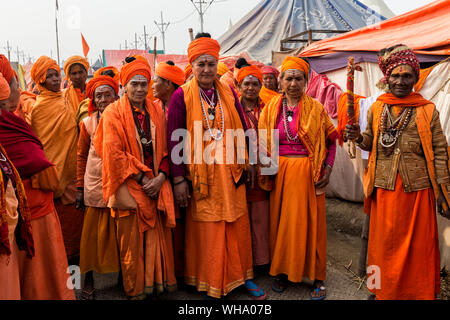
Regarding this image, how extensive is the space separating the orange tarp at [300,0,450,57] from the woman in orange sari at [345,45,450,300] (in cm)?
Result: 167

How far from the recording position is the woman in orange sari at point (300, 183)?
3234 mm

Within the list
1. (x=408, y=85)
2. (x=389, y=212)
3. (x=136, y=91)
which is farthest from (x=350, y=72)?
(x=136, y=91)

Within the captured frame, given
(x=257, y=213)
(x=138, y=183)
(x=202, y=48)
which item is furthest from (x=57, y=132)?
(x=257, y=213)

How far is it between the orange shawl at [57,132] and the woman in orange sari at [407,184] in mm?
3083

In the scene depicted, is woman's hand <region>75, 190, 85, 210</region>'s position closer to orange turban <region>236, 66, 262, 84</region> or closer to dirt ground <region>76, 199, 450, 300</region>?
dirt ground <region>76, 199, 450, 300</region>

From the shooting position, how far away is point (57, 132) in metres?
3.80

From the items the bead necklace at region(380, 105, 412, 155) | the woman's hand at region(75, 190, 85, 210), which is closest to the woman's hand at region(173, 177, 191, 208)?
the woman's hand at region(75, 190, 85, 210)

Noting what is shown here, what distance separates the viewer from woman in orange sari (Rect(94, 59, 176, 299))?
2814 millimetres

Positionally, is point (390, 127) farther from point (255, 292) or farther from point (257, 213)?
point (255, 292)

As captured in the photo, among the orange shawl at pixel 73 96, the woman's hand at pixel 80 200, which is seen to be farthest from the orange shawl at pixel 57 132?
the woman's hand at pixel 80 200

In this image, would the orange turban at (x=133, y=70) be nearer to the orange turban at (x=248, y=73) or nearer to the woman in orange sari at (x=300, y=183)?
the orange turban at (x=248, y=73)

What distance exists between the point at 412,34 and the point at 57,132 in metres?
4.84

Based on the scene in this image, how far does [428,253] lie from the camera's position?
2.83m

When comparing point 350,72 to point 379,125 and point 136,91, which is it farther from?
point 136,91
